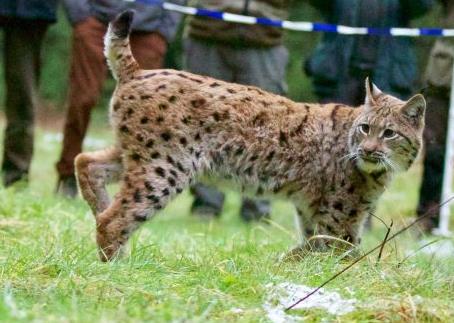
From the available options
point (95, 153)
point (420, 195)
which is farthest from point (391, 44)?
point (95, 153)

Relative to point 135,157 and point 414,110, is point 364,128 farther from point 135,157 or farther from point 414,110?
point 135,157

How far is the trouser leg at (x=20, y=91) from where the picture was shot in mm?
9180

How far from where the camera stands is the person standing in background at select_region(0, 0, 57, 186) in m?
8.97

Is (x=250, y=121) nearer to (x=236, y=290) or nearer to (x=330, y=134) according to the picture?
(x=330, y=134)

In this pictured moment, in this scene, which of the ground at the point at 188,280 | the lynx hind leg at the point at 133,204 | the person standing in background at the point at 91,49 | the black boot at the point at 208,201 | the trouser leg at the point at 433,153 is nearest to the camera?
the ground at the point at 188,280

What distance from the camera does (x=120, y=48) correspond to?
6441mm

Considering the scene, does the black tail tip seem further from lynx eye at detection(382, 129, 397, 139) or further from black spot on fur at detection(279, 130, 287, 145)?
lynx eye at detection(382, 129, 397, 139)

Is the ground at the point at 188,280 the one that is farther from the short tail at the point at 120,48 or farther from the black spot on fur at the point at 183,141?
the short tail at the point at 120,48

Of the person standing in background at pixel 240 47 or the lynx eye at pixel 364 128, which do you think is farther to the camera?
the person standing in background at pixel 240 47

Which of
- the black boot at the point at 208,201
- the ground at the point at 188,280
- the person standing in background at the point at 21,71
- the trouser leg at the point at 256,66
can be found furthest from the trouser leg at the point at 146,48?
the ground at the point at 188,280

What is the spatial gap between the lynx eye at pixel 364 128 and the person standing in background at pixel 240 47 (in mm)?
2649

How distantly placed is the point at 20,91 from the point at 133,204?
11.4 feet

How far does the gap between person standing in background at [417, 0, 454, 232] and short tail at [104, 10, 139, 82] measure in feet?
10.7

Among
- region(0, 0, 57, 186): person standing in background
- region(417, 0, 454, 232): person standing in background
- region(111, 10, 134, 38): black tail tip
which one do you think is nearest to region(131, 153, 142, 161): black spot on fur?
region(111, 10, 134, 38): black tail tip
